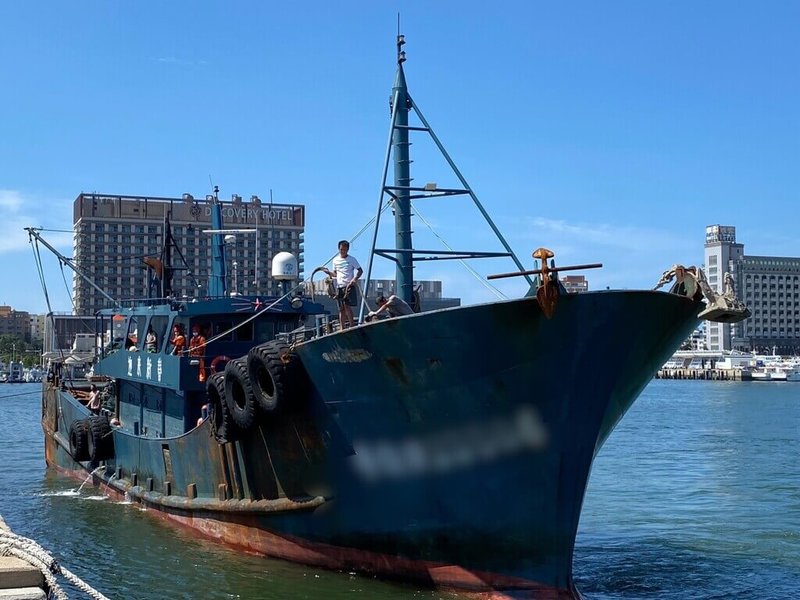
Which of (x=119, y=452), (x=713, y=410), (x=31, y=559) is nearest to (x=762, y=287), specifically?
(x=713, y=410)

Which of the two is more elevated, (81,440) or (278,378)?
(278,378)

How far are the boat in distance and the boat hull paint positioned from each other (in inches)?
0.7

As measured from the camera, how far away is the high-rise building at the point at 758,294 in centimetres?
12656

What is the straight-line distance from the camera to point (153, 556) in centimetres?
1461

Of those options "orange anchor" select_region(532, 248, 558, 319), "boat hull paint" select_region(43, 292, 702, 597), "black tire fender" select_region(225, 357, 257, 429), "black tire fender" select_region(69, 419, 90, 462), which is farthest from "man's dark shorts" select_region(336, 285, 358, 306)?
"black tire fender" select_region(69, 419, 90, 462)

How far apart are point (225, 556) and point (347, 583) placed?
2.76 meters

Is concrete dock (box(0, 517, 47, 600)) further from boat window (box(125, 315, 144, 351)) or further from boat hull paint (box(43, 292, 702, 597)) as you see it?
boat window (box(125, 315, 144, 351))

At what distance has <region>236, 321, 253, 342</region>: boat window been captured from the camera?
16828 millimetres

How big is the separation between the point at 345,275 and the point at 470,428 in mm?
2986

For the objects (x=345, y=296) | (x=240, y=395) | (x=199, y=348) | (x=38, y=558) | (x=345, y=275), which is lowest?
(x=38, y=558)

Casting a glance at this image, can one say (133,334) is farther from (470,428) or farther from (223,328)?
(470,428)

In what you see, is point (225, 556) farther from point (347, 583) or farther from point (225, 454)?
point (347, 583)

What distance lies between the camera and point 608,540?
1638 centimetres

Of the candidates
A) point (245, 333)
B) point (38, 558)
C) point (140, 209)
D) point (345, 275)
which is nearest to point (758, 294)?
point (140, 209)
